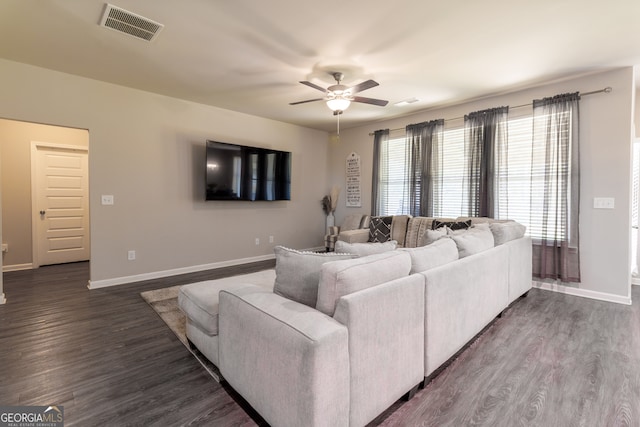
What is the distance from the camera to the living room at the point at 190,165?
3.30 metres

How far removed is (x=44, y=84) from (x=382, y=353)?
4490mm

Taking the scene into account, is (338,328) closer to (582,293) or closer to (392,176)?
(582,293)

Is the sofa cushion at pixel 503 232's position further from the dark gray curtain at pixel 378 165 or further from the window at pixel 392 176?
the dark gray curtain at pixel 378 165

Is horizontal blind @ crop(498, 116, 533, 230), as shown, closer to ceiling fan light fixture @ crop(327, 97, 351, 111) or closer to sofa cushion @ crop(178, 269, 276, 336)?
ceiling fan light fixture @ crop(327, 97, 351, 111)

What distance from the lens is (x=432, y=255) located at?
2021 mm

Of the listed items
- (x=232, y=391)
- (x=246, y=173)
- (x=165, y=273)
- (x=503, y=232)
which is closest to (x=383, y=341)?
(x=232, y=391)

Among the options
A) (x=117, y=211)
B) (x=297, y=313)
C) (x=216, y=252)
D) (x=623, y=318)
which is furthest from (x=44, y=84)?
(x=623, y=318)

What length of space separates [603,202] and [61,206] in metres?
7.97

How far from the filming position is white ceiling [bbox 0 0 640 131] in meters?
2.27

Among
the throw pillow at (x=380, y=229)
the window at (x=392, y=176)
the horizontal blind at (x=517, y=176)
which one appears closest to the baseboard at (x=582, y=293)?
the horizontal blind at (x=517, y=176)

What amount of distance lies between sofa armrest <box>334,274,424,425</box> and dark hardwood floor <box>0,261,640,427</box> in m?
0.22

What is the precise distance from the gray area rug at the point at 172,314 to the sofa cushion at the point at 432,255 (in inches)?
57.9

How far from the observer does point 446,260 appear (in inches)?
83.4

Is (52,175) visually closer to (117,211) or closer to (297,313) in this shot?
(117,211)
